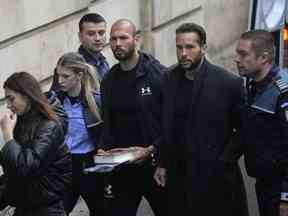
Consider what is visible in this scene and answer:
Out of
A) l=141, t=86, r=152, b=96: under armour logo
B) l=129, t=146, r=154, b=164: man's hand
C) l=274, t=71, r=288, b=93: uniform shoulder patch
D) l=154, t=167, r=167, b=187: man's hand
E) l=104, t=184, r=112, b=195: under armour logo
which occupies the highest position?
l=274, t=71, r=288, b=93: uniform shoulder patch

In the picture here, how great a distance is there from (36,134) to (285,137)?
1.57 metres

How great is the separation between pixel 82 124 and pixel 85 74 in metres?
0.37

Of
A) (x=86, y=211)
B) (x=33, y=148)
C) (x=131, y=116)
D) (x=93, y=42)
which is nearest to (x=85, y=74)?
(x=131, y=116)

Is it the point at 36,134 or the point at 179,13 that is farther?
the point at 179,13

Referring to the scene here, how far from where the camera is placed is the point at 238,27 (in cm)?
1434

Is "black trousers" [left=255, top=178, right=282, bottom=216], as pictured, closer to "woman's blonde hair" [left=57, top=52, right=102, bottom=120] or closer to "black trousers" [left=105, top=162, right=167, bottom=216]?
"black trousers" [left=105, top=162, right=167, bottom=216]

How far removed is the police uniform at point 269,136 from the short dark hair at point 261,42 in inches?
5.4

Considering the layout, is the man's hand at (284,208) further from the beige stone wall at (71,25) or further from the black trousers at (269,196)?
the beige stone wall at (71,25)

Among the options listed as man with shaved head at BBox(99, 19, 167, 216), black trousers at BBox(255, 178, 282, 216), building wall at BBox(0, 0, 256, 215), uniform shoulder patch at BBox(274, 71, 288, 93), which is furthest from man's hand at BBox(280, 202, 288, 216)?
building wall at BBox(0, 0, 256, 215)

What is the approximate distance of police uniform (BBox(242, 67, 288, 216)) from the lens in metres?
5.92

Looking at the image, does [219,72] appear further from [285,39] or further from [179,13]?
[285,39]

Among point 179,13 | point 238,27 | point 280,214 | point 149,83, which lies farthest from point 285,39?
point 280,214

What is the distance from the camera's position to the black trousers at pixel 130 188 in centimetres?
691

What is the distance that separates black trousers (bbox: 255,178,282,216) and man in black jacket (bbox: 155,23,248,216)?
15.5 inches
